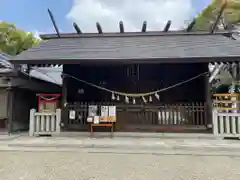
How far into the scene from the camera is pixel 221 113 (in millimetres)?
6598

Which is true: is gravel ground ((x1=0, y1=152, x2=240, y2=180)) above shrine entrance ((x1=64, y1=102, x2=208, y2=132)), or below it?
below

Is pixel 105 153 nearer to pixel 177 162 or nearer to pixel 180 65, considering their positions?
pixel 177 162

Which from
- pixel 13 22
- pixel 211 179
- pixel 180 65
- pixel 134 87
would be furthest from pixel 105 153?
pixel 13 22

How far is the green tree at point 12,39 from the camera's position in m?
18.3

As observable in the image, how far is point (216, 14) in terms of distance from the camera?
15203mm

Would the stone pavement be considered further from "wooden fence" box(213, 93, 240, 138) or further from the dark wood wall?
the dark wood wall

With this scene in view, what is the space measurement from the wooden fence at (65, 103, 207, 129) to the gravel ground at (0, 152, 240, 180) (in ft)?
8.02

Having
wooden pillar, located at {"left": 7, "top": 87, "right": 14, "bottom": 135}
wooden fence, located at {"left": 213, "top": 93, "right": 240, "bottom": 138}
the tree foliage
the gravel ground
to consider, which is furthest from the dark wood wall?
the tree foliage

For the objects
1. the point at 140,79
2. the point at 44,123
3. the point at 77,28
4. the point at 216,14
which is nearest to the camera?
the point at 44,123

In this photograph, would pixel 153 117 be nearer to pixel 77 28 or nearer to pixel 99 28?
pixel 99 28

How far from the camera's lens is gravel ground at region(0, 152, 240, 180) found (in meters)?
3.36

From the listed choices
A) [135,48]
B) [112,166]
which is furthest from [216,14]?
[112,166]

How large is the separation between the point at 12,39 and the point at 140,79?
16.1 meters

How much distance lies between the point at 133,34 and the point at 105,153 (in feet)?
19.3
